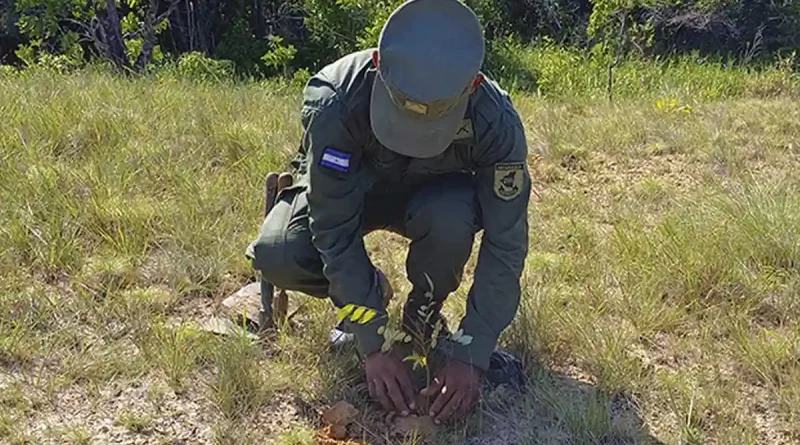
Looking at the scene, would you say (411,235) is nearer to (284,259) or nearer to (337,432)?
(284,259)

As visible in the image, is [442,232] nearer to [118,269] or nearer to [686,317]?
[686,317]

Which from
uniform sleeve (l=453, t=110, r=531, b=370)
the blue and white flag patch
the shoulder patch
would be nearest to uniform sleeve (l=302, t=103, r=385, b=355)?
the blue and white flag patch

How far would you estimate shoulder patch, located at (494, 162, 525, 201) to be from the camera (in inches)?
82.7

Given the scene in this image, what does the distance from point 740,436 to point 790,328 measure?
0.62m

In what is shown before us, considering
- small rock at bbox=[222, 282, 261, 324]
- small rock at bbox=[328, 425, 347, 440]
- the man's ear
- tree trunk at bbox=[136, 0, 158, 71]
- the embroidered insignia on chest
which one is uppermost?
the man's ear

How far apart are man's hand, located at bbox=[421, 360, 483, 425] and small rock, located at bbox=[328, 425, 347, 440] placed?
0.22m

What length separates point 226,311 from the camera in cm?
269

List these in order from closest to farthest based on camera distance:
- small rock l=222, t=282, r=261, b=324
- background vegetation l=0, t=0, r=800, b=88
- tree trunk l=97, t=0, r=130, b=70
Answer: small rock l=222, t=282, r=261, b=324, tree trunk l=97, t=0, r=130, b=70, background vegetation l=0, t=0, r=800, b=88

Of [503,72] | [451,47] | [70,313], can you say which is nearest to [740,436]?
[451,47]

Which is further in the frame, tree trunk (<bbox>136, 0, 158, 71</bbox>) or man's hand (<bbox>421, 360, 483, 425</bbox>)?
tree trunk (<bbox>136, 0, 158, 71</bbox>)

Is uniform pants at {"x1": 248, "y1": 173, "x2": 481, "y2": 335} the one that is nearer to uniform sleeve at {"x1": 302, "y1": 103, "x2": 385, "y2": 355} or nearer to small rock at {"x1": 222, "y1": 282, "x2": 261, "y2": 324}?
uniform sleeve at {"x1": 302, "y1": 103, "x2": 385, "y2": 355}

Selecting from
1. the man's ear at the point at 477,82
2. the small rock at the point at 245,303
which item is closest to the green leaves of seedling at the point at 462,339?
the man's ear at the point at 477,82

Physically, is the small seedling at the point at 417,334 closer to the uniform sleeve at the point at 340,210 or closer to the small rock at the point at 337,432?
the uniform sleeve at the point at 340,210

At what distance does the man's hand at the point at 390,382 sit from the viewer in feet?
6.89
